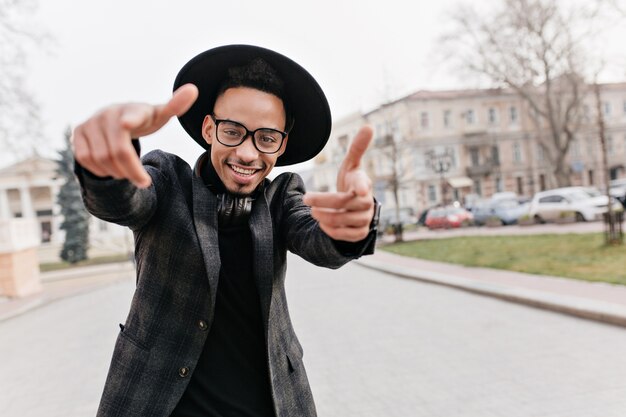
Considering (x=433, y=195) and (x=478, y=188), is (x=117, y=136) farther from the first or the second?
(x=478, y=188)

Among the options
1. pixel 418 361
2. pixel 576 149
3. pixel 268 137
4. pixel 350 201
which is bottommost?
pixel 418 361

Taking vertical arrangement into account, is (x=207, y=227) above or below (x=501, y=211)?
above

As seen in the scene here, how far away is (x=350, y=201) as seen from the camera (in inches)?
52.6

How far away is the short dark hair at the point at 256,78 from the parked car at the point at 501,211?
2676 cm

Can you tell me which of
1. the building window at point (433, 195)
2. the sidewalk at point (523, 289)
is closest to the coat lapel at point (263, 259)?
the sidewalk at point (523, 289)

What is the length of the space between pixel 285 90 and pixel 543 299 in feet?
24.5

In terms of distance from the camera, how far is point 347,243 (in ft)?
4.95

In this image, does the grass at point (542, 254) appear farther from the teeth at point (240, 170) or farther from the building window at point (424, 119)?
the building window at point (424, 119)

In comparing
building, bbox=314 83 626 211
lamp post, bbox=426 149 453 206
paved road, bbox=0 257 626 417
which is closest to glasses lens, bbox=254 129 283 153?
paved road, bbox=0 257 626 417

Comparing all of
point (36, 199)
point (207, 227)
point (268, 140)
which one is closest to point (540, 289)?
point (268, 140)

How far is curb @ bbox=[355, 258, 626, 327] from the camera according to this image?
686cm

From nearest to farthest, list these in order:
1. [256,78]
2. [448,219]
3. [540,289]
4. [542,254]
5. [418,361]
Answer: [256,78]
[418,361]
[540,289]
[542,254]
[448,219]

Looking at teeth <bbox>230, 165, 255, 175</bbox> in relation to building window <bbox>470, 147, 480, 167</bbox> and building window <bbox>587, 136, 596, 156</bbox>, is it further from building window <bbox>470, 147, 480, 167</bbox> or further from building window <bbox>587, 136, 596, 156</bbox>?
building window <bbox>587, 136, 596, 156</bbox>

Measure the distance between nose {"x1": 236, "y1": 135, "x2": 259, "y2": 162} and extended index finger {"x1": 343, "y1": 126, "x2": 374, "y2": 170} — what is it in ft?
1.16
